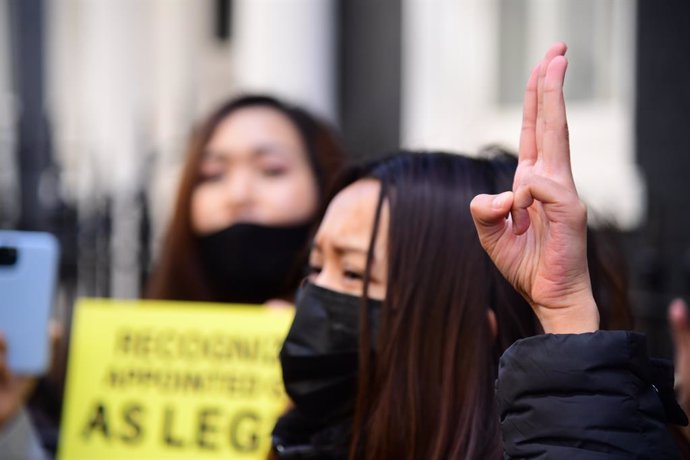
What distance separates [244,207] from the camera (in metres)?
3.22

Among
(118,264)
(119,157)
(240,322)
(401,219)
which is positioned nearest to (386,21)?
(118,264)

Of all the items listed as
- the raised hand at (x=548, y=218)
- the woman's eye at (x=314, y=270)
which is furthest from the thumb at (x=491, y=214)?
the woman's eye at (x=314, y=270)

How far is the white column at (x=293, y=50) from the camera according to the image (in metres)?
7.71

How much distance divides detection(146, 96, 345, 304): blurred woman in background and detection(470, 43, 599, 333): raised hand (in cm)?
169

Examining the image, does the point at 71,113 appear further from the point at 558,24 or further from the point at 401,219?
the point at 401,219

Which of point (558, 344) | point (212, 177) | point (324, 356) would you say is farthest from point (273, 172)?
point (558, 344)

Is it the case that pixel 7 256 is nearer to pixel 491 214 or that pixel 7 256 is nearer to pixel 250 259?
pixel 250 259

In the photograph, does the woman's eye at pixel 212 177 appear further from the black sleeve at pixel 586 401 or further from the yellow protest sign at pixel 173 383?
the black sleeve at pixel 586 401

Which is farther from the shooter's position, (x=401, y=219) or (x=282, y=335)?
(x=282, y=335)

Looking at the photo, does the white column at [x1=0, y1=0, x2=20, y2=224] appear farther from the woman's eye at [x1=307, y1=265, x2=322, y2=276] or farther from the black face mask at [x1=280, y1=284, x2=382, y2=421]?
the black face mask at [x1=280, y1=284, x2=382, y2=421]

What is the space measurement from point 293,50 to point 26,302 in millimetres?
5496

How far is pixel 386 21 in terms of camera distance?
795cm

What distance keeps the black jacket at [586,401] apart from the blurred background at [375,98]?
10.1ft

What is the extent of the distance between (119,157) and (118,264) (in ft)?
13.0
